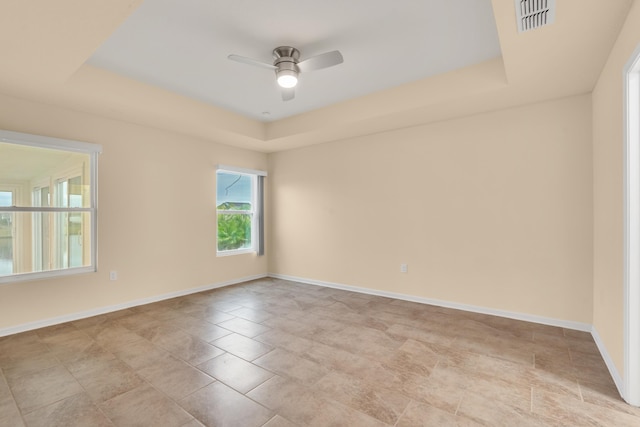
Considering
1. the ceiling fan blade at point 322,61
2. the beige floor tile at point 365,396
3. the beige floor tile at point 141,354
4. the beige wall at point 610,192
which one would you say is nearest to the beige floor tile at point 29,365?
the beige floor tile at point 141,354

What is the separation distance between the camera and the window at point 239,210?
5219mm

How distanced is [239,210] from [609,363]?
16.3 ft

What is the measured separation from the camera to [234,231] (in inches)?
215

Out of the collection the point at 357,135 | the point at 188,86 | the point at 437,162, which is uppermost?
the point at 188,86

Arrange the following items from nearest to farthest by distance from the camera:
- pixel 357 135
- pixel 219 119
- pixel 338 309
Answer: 1. pixel 338 309
2. pixel 219 119
3. pixel 357 135

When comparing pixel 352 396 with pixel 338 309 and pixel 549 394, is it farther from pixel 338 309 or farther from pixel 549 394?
pixel 338 309

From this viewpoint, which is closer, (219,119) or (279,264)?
(219,119)

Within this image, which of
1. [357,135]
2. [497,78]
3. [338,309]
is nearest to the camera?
[497,78]

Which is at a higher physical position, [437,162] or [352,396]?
[437,162]

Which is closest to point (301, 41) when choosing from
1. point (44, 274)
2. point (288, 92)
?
point (288, 92)

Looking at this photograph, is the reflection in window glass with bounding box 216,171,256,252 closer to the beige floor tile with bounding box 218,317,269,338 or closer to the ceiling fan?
the beige floor tile with bounding box 218,317,269,338

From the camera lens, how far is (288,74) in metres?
2.72

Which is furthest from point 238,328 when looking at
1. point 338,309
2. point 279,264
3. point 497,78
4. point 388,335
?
point 497,78

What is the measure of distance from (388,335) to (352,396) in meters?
1.11
